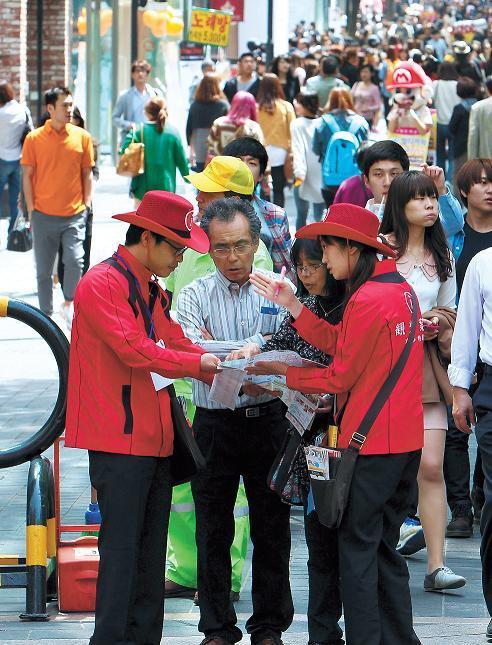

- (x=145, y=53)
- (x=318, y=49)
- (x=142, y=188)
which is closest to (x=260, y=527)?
(x=142, y=188)

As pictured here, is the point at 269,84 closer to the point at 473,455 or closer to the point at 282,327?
the point at 473,455

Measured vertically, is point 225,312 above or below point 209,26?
below

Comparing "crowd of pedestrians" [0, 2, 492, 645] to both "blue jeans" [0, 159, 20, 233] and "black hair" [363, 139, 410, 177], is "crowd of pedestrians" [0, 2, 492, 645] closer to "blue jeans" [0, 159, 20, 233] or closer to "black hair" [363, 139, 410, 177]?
"black hair" [363, 139, 410, 177]

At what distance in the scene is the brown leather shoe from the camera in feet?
21.4

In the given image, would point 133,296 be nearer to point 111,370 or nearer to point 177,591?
point 111,370

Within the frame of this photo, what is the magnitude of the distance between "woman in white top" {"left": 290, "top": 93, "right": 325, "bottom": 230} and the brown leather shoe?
8655mm

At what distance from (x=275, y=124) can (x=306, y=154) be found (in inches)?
91.0

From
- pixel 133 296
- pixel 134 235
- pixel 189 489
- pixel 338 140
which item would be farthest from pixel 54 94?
pixel 133 296

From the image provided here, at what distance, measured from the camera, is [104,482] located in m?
5.08

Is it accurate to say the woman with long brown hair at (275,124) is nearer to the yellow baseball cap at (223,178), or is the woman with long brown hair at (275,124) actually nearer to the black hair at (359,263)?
the yellow baseball cap at (223,178)

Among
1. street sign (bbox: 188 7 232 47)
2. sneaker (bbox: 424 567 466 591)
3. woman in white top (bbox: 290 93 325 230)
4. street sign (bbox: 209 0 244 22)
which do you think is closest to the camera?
sneaker (bbox: 424 567 466 591)

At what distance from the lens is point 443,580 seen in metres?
6.47

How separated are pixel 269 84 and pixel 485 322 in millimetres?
11995

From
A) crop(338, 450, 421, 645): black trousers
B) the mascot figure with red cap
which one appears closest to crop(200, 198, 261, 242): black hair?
crop(338, 450, 421, 645): black trousers
